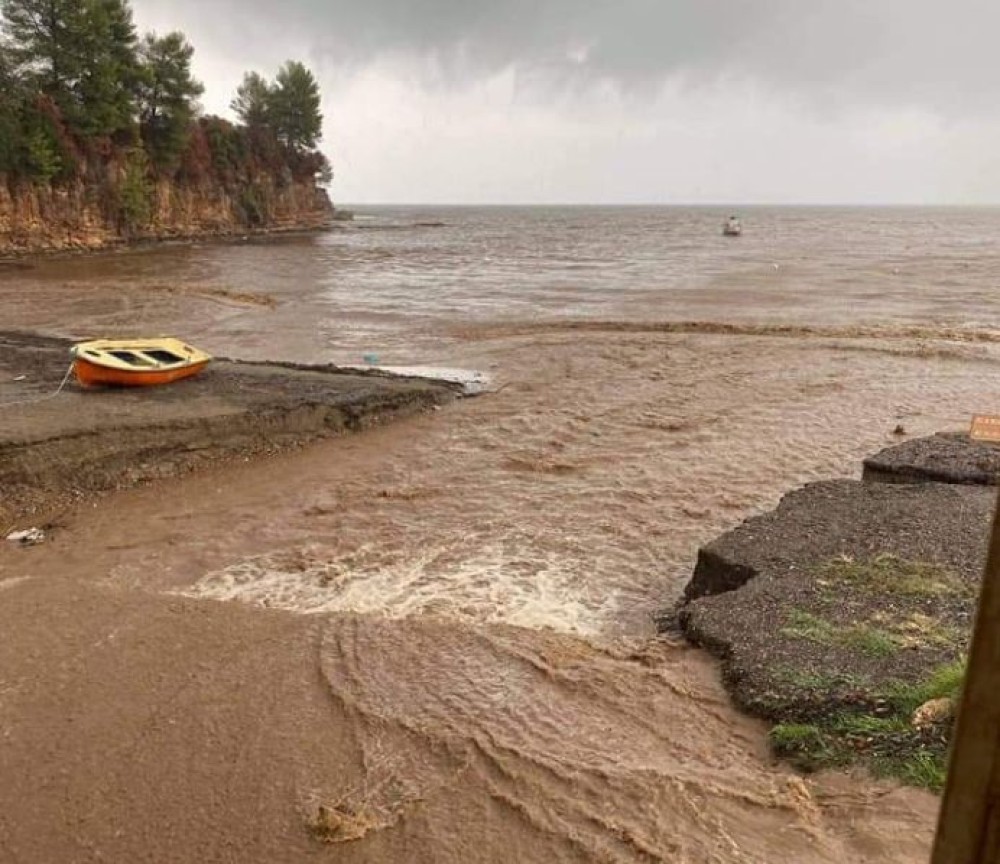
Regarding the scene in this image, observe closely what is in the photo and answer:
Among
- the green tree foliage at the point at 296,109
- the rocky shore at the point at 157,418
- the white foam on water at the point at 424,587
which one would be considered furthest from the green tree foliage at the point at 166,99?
the white foam on water at the point at 424,587

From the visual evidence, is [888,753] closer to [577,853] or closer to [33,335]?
[577,853]

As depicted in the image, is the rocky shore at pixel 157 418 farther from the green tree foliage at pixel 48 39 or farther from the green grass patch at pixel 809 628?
the green tree foliage at pixel 48 39

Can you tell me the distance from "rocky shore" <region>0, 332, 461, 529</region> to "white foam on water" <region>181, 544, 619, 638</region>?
3.24 m

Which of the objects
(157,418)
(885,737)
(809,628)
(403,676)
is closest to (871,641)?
(809,628)

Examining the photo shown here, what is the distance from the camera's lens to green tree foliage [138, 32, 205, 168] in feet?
198

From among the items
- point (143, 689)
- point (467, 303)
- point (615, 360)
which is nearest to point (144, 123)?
point (467, 303)

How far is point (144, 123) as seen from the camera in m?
61.5

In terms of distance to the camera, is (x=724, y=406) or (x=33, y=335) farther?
(x=33, y=335)

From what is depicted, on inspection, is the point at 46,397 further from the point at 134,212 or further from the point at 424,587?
the point at 134,212

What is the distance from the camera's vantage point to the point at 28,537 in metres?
8.30

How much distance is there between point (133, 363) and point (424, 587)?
7.93 metres

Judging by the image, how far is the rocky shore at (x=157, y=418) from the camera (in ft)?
31.0

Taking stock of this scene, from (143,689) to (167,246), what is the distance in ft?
190

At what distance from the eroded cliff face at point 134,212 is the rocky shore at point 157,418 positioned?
A: 3978 cm
